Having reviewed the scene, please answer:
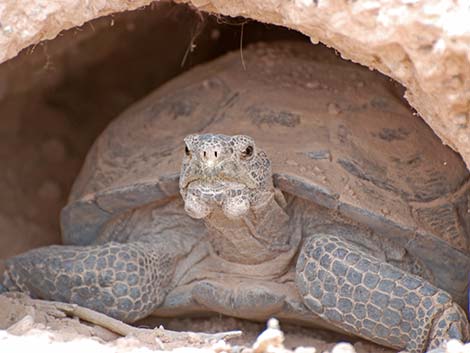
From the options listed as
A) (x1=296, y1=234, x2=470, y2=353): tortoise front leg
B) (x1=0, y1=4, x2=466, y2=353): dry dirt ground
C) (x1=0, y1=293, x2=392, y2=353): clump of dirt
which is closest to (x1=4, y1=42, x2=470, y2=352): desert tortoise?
(x1=296, y1=234, x2=470, y2=353): tortoise front leg

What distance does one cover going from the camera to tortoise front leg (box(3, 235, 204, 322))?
4336mm

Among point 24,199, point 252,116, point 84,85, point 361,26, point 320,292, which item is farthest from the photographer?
point 84,85

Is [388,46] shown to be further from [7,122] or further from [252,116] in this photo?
[7,122]

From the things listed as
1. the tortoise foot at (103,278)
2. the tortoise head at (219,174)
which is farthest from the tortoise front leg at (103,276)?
the tortoise head at (219,174)

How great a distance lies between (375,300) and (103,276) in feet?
4.53

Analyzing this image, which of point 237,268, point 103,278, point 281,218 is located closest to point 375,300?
point 281,218

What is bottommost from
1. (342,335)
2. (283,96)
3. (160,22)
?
(342,335)

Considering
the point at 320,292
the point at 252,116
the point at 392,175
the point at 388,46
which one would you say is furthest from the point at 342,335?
the point at 388,46

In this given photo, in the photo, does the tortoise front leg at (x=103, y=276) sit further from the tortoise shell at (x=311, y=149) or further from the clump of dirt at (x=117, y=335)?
the tortoise shell at (x=311, y=149)

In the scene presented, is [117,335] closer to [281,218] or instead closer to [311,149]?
[281,218]

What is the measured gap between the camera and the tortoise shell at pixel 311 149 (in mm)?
4387

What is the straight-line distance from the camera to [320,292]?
4.14 meters

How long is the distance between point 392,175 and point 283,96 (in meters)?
0.81

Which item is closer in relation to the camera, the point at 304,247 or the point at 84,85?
the point at 304,247
